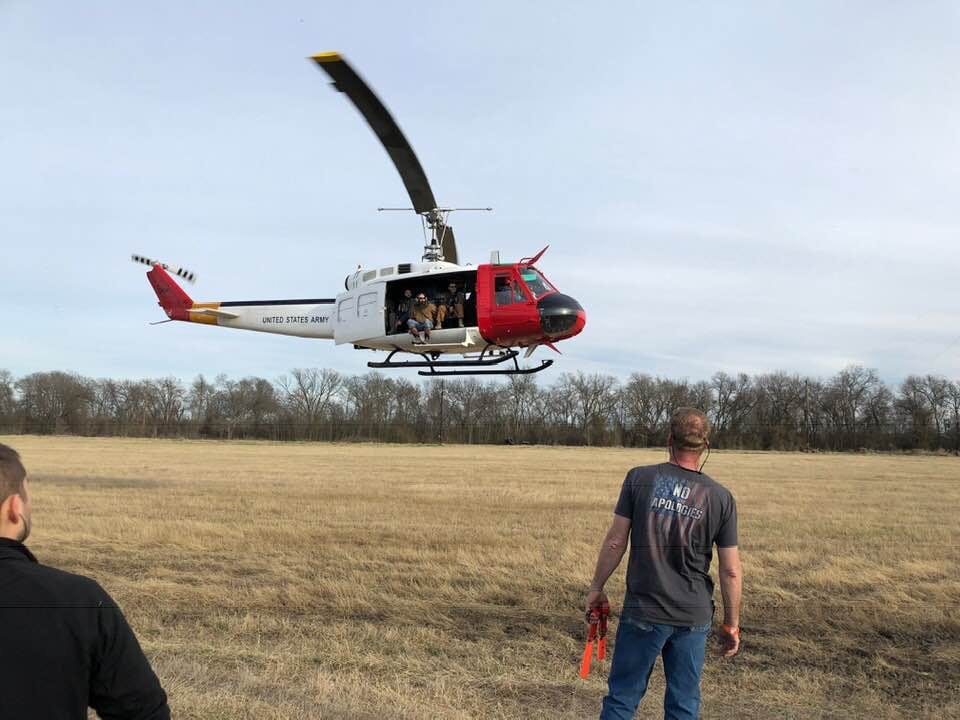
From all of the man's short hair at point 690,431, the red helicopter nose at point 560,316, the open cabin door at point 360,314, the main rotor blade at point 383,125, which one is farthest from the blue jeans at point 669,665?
the open cabin door at point 360,314

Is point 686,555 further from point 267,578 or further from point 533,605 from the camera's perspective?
point 267,578

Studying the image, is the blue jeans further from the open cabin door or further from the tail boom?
the tail boom

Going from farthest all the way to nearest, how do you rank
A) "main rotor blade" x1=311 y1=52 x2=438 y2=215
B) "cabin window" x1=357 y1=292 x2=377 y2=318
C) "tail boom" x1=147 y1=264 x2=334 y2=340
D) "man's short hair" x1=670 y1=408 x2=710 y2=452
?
"tail boom" x1=147 y1=264 x2=334 y2=340, "cabin window" x1=357 y1=292 x2=377 y2=318, "main rotor blade" x1=311 y1=52 x2=438 y2=215, "man's short hair" x1=670 y1=408 x2=710 y2=452

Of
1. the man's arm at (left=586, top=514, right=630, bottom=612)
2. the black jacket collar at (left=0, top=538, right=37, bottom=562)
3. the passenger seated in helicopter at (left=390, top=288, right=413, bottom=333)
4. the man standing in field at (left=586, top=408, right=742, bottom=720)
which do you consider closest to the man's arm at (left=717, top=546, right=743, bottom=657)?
the man standing in field at (left=586, top=408, right=742, bottom=720)

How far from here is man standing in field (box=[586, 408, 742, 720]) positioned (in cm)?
467

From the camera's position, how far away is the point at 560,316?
13.6 m

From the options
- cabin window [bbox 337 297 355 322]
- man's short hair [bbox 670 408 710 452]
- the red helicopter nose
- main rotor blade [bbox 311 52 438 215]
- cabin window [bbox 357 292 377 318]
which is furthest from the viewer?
cabin window [bbox 337 297 355 322]

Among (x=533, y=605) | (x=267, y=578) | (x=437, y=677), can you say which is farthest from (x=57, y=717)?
(x=267, y=578)

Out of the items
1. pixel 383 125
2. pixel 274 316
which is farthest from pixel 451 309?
pixel 383 125

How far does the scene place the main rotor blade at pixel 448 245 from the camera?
1402 centimetres

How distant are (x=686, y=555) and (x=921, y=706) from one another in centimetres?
424

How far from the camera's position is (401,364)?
45.5 feet

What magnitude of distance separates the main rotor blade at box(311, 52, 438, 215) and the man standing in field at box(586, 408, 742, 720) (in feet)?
21.6

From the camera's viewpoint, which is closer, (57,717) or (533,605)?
(57,717)
